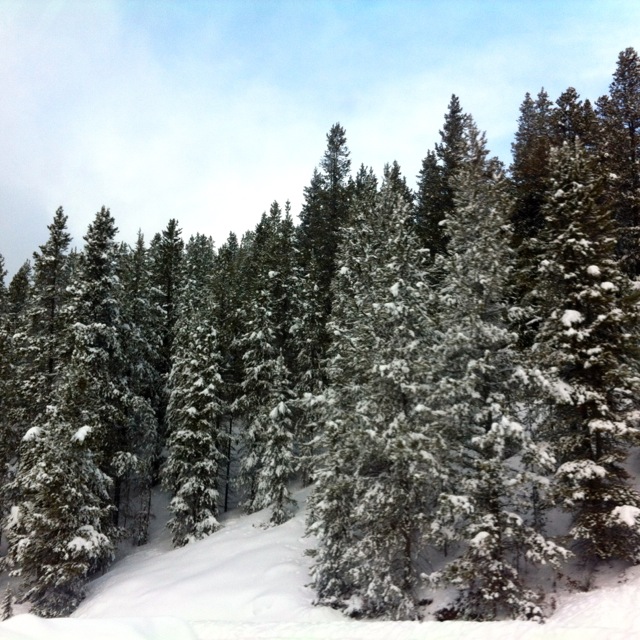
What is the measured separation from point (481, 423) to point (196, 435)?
17.1 meters

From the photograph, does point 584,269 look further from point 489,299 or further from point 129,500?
point 129,500

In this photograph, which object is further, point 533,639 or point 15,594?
point 15,594

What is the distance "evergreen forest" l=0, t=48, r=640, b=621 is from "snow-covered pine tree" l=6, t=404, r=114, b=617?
0.10 metres

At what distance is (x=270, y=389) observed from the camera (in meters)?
28.5

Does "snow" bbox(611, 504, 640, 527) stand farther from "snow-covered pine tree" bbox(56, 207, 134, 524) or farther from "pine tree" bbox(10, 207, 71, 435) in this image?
"pine tree" bbox(10, 207, 71, 435)

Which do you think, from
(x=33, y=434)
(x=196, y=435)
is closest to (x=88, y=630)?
(x=33, y=434)

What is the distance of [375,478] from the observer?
17.5 meters

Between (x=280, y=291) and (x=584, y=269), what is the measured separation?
68.2ft

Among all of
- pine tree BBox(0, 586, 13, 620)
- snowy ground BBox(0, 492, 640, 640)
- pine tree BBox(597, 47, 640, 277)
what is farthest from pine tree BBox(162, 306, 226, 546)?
pine tree BBox(597, 47, 640, 277)

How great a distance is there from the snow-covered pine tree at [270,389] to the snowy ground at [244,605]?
2.05 m

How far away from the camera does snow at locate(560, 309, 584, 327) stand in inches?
619

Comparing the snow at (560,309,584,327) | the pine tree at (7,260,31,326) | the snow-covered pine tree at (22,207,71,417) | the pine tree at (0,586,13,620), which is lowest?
the pine tree at (0,586,13,620)

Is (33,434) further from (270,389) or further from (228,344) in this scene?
(228,344)

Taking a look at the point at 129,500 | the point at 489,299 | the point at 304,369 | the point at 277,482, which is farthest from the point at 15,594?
the point at 489,299
